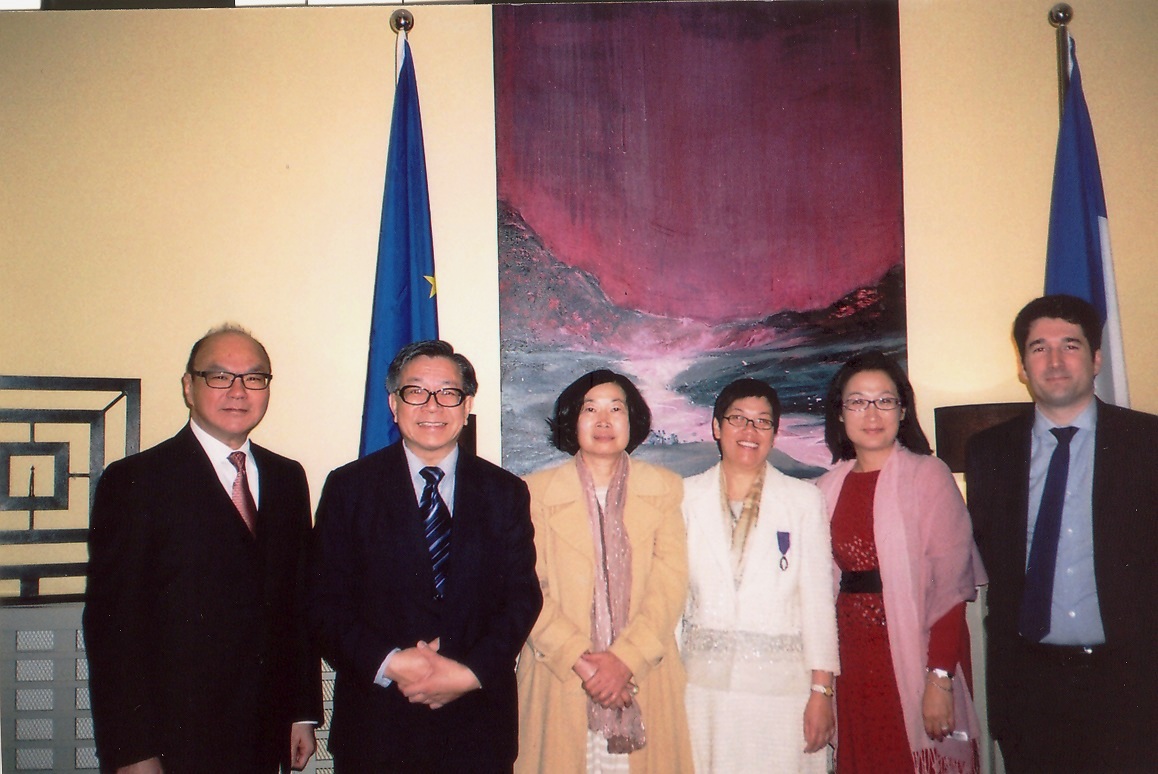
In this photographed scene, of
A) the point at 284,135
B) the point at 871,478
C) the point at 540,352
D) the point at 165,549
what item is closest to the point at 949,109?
the point at 871,478

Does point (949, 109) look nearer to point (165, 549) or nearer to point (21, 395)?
point (165, 549)

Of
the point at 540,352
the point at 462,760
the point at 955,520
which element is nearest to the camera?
the point at 462,760

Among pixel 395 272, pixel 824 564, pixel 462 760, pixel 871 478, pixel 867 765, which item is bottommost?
pixel 867 765

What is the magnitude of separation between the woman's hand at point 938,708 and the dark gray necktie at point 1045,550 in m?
0.30

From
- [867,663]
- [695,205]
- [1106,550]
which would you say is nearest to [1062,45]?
[695,205]

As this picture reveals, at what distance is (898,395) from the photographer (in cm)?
238

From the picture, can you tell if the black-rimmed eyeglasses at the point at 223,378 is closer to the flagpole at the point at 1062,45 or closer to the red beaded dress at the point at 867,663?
the red beaded dress at the point at 867,663

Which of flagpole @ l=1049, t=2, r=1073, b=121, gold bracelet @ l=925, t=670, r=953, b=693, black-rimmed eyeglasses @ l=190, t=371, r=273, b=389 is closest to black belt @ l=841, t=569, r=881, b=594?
gold bracelet @ l=925, t=670, r=953, b=693

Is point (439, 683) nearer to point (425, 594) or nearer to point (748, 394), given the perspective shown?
point (425, 594)

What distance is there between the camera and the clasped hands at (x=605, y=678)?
2.11 metres

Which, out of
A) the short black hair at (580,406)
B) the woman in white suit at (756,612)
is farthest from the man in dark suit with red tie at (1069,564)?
the short black hair at (580,406)

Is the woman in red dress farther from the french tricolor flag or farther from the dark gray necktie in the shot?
the french tricolor flag

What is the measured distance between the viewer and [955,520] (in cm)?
234

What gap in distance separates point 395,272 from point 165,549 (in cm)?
129
